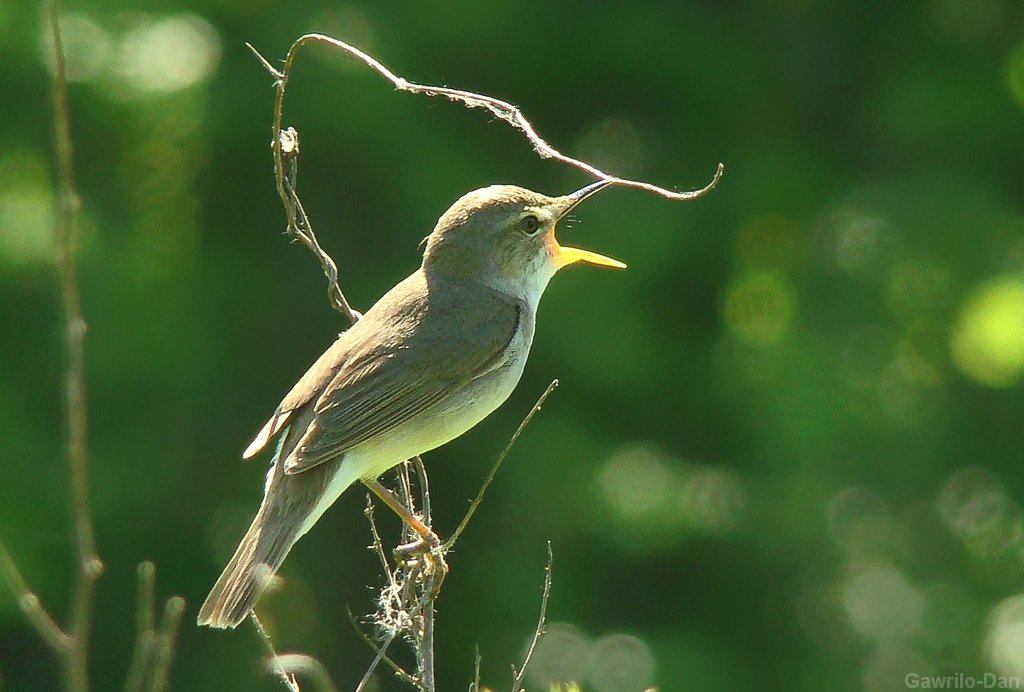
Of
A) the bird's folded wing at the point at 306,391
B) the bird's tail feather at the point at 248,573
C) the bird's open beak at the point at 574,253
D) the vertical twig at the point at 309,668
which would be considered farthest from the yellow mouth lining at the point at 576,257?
the vertical twig at the point at 309,668

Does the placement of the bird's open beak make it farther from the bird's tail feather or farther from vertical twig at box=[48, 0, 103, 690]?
vertical twig at box=[48, 0, 103, 690]

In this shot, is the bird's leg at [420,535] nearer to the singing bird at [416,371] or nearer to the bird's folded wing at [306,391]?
the singing bird at [416,371]

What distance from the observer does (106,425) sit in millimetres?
6539

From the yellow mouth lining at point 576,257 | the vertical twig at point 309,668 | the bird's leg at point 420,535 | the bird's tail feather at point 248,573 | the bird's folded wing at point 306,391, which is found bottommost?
the vertical twig at point 309,668

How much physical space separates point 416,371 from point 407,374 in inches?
1.2

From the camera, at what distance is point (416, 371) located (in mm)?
3877

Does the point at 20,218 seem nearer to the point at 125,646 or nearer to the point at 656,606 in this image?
the point at 125,646

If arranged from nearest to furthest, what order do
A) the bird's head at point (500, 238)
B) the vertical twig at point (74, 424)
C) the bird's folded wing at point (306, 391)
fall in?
1. the vertical twig at point (74, 424)
2. the bird's folded wing at point (306, 391)
3. the bird's head at point (500, 238)

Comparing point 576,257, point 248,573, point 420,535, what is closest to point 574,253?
point 576,257

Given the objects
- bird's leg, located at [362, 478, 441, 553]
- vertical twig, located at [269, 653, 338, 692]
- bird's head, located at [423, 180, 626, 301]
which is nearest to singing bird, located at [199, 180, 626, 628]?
bird's head, located at [423, 180, 626, 301]

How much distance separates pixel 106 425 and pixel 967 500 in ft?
12.9

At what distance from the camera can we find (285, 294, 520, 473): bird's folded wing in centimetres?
371

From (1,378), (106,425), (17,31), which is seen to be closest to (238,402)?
(106,425)

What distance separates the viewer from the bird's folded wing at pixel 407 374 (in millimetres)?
3709
